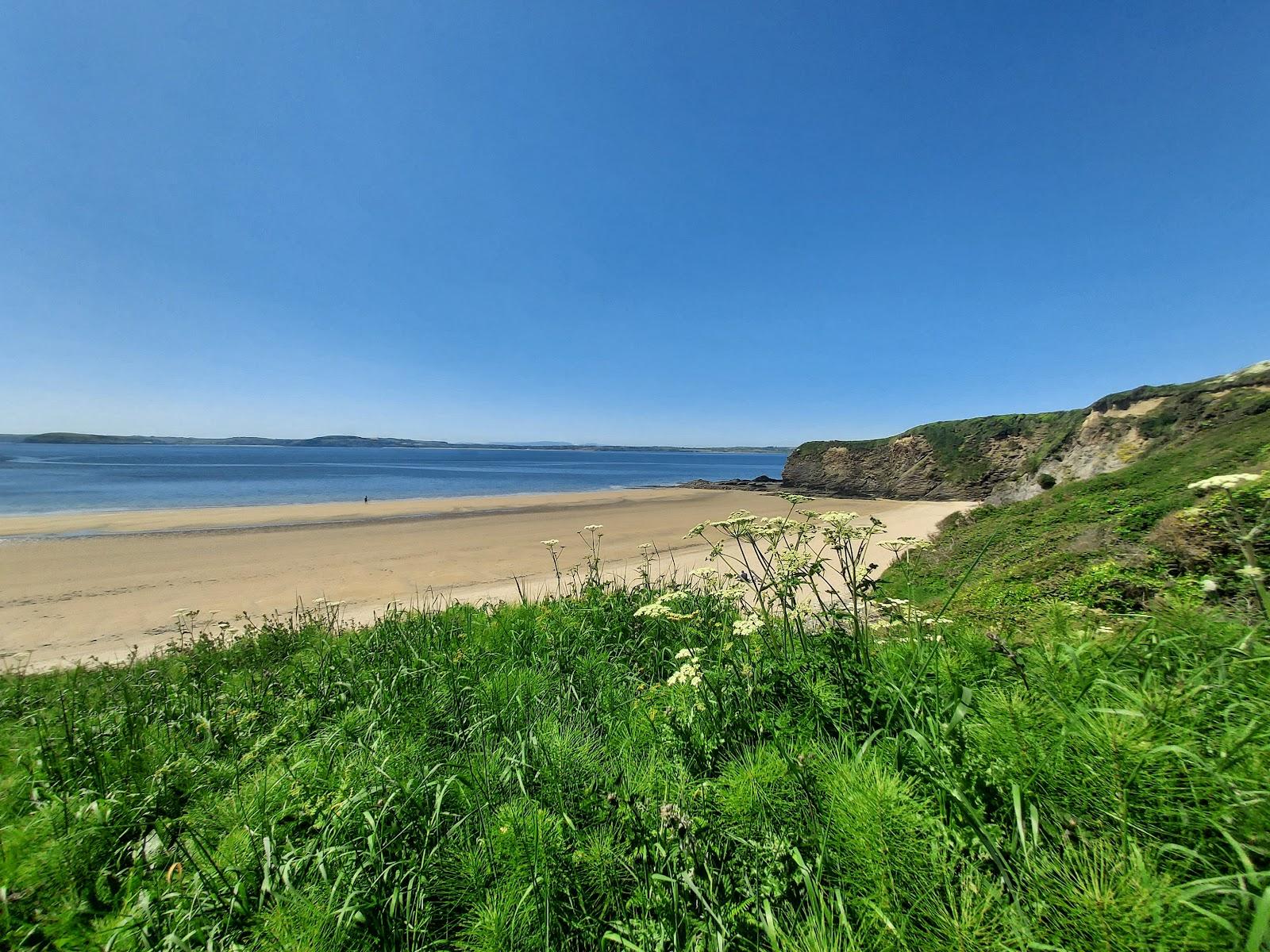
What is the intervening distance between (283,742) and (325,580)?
12117mm

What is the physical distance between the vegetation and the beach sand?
593 cm

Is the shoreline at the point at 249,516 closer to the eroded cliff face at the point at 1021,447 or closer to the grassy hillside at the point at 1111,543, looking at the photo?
the eroded cliff face at the point at 1021,447

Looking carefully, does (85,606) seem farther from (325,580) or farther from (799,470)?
(799,470)

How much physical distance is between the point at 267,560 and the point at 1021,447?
→ 45782 millimetres

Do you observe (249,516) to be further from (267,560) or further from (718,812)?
(718,812)

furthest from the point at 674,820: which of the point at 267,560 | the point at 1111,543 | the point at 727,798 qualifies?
the point at 267,560

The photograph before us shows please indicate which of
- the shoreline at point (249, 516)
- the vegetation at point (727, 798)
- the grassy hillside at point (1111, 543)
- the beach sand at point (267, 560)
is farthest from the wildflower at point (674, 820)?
the shoreline at point (249, 516)

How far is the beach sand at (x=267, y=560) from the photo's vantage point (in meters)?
10.4

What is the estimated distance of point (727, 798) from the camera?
Answer: 1997 millimetres

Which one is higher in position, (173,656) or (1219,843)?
(1219,843)

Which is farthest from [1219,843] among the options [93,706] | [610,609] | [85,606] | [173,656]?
[85,606]

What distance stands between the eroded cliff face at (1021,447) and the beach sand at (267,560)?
611 centimetres

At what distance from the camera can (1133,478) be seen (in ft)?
29.6

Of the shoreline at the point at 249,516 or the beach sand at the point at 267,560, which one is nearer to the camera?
the beach sand at the point at 267,560
